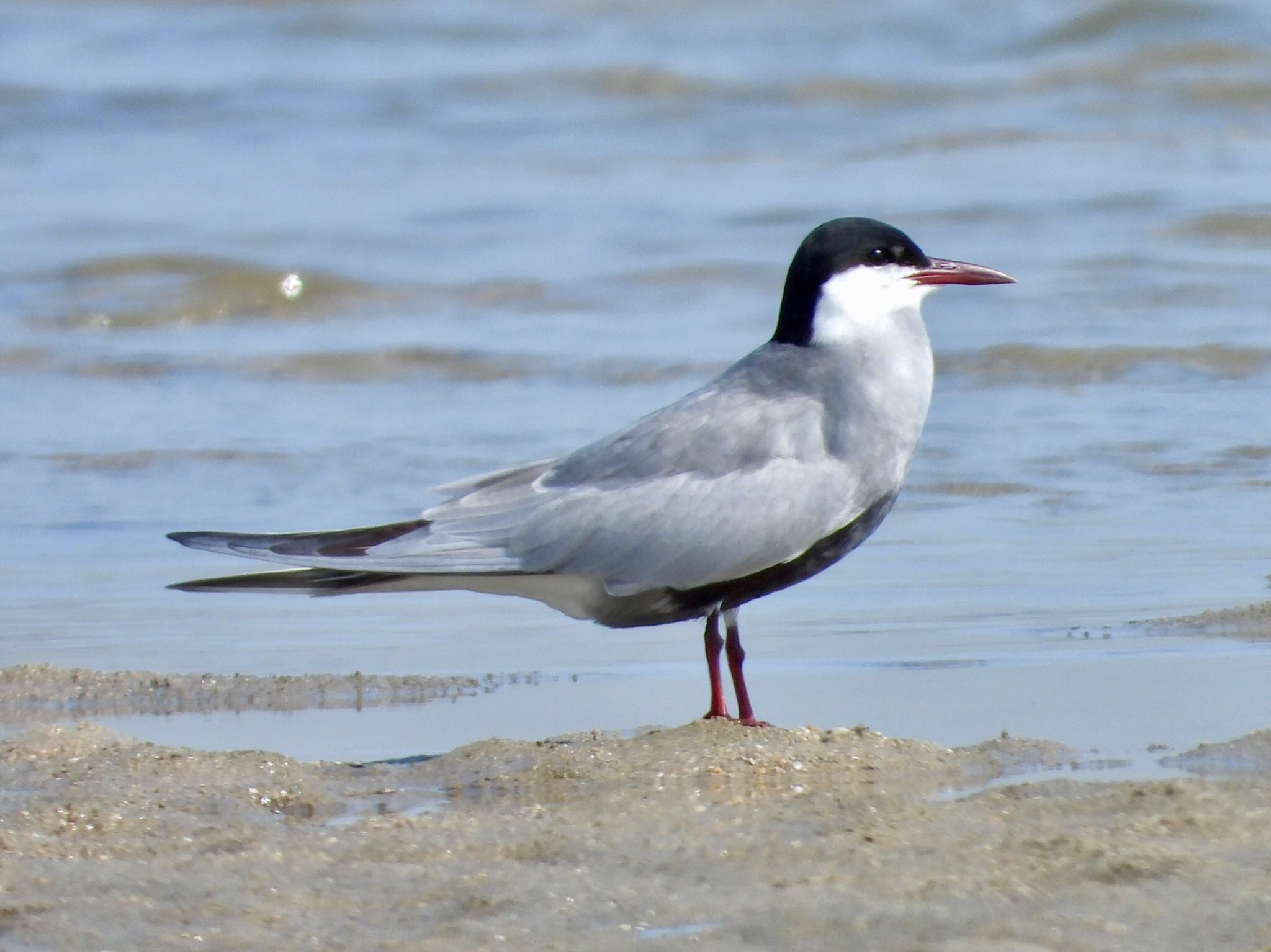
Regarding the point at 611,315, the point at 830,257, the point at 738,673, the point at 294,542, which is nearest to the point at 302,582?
the point at 294,542

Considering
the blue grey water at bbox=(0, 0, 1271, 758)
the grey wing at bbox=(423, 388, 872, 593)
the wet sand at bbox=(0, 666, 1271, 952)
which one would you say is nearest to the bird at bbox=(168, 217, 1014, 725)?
the grey wing at bbox=(423, 388, 872, 593)

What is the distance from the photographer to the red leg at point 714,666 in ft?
14.4

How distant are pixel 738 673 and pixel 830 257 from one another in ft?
3.19

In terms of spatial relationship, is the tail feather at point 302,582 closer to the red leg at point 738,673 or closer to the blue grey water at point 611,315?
the blue grey water at point 611,315

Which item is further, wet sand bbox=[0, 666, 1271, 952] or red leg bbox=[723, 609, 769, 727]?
red leg bbox=[723, 609, 769, 727]

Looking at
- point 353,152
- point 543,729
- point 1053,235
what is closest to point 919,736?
point 543,729

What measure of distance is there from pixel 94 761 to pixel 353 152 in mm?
11325

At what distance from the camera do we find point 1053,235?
11711mm

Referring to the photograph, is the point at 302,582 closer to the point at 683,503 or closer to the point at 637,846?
the point at 683,503

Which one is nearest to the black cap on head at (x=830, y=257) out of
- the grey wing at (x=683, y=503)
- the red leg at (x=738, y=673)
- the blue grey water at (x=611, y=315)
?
the grey wing at (x=683, y=503)

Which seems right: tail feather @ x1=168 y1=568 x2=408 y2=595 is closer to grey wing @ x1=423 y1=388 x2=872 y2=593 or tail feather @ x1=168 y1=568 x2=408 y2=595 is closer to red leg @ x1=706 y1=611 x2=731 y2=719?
grey wing @ x1=423 y1=388 x2=872 y2=593

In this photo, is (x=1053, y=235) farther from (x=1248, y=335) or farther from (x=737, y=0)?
(x=737, y=0)

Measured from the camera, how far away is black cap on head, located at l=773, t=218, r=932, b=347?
4.75 m

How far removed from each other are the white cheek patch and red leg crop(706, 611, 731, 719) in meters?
0.67
